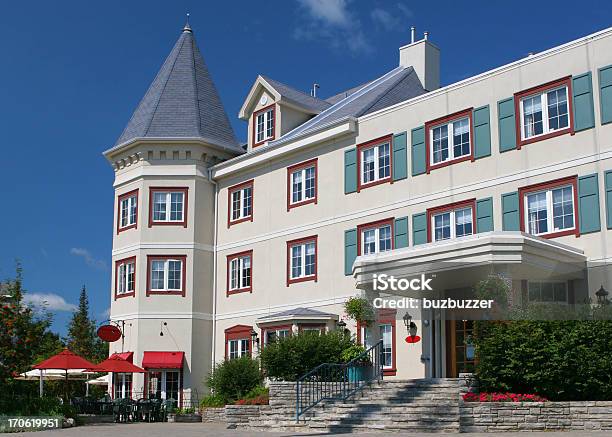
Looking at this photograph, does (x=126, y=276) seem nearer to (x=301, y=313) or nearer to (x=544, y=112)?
(x=301, y=313)

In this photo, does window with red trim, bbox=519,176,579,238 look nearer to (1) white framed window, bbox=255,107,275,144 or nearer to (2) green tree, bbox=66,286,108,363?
(1) white framed window, bbox=255,107,275,144

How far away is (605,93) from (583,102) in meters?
0.61

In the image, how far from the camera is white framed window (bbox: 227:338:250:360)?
31.7m

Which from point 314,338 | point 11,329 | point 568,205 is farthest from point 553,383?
point 11,329

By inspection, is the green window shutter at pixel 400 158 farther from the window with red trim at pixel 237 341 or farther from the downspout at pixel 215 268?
the downspout at pixel 215 268

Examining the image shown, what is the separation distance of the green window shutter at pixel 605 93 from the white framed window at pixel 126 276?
19.0 meters

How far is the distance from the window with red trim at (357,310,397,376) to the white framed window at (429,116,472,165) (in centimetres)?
486

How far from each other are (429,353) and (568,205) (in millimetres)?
5920

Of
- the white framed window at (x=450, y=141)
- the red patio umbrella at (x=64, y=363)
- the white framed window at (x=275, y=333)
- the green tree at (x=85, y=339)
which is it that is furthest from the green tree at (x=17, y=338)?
the green tree at (x=85, y=339)

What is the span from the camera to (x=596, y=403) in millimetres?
17906

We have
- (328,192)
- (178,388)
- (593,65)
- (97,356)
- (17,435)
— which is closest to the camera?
(17,435)

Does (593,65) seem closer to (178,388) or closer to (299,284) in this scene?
(299,284)

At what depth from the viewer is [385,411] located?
778 inches

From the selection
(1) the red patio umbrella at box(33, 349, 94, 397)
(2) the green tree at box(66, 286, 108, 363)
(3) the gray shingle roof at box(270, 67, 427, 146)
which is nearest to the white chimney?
(3) the gray shingle roof at box(270, 67, 427, 146)
